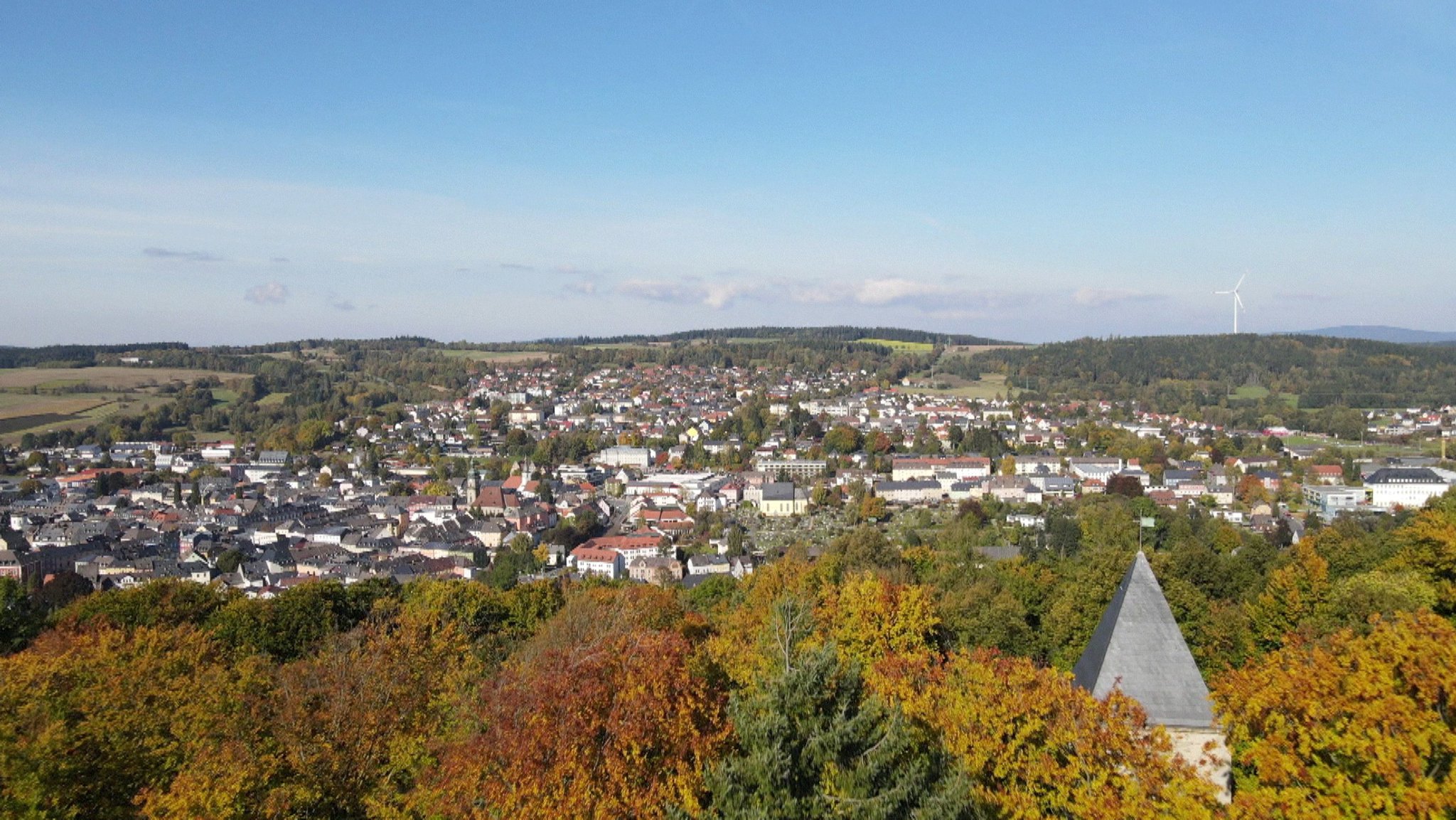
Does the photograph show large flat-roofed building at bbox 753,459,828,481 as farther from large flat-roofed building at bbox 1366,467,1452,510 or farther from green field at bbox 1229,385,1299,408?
green field at bbox 1229,385,1299,408

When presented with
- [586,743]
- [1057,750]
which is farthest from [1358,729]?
[586,743]

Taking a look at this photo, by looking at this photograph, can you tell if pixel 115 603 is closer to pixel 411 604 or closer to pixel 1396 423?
pixel 411 604

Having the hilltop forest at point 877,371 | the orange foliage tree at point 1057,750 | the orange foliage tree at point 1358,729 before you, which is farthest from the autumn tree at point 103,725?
the hilltop forest at point 877,371

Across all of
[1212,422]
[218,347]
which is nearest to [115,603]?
[1212,422]

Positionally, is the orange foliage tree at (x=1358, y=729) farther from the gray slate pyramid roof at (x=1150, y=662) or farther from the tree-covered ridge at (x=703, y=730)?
the gray slate pyramid roof at (x=1150, y=662)

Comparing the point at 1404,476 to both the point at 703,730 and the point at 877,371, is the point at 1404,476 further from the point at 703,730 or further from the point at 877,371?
the point at 877,371

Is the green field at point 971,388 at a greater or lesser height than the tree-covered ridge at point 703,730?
lesser
